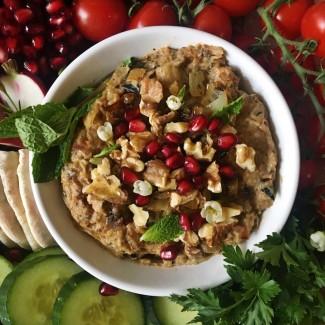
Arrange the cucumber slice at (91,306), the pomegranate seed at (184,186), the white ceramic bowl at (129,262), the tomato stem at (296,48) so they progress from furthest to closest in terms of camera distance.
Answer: the cucumber slice at (91,306)
the tomato stem at (296,48)
the white ceramic bowl at (129,262)
the pomegranate seed at (184,186)

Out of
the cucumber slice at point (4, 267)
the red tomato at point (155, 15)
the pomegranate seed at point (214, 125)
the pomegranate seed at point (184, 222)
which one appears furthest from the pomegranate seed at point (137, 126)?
the cucumber slice at point (4, 267)

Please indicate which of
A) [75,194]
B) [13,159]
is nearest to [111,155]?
[75,194]

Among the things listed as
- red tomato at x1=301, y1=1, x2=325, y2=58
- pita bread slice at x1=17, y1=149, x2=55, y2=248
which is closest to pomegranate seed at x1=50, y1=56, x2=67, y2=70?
pita bread slice at x1=17, y1=149, x2=55, y2=248

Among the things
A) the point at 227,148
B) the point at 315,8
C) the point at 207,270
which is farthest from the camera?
the point at 315,8

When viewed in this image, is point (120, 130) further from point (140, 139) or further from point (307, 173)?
point (307, 173)

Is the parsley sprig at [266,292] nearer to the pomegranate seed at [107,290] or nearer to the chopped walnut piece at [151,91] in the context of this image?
the pomegranate seed at [107,290]

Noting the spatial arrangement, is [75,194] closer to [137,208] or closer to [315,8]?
[137,208]
